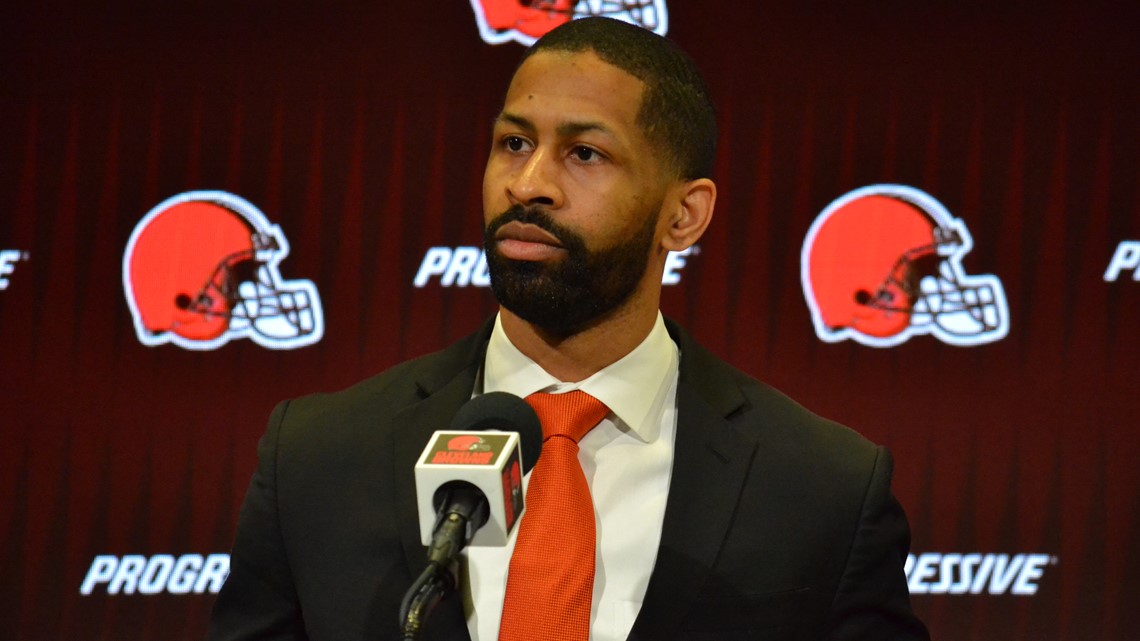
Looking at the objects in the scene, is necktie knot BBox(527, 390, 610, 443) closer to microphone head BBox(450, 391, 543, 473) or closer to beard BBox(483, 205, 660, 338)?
beard BBox(483, 205, 660, 338)

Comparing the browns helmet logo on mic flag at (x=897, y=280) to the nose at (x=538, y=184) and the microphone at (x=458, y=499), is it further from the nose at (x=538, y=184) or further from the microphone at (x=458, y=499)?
the microphone at (x=458, y=499)

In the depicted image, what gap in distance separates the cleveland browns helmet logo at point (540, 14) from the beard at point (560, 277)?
149 cm

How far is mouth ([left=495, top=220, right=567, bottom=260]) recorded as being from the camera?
1.57m

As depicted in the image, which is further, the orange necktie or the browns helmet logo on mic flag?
the browns helmet logo on mic flag

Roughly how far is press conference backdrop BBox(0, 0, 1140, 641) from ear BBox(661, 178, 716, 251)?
1245 millimetres

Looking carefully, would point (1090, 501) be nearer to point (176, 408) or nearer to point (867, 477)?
point (867, 477)

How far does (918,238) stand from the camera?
3.04 m

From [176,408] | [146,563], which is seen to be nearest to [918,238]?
[176,408]

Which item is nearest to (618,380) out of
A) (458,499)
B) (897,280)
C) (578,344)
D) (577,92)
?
(578,344)

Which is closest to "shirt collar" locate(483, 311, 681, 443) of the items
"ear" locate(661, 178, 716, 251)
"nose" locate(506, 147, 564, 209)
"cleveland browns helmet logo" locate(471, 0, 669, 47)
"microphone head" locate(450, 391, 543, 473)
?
"ear" locate(661, 178, 716, 251)

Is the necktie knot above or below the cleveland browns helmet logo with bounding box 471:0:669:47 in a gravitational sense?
below

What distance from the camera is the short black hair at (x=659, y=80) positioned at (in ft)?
5.53

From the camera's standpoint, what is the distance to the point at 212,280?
118 inches

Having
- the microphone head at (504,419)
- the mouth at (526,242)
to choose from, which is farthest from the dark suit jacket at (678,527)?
the microphone head at (504,419)
